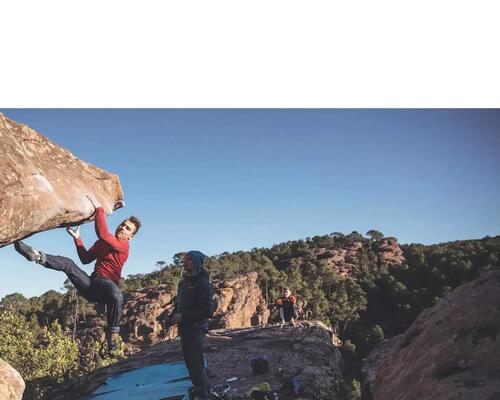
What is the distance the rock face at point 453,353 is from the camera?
126 inches

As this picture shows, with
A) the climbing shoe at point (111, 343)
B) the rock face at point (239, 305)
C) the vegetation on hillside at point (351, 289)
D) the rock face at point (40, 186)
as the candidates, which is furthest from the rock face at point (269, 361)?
the rock face at point (239, 305)

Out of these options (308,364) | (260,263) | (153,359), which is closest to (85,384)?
(153,359)

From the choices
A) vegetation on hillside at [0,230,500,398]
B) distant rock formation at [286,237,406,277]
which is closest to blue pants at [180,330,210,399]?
vegetation on hillside at [0,230,500,398]

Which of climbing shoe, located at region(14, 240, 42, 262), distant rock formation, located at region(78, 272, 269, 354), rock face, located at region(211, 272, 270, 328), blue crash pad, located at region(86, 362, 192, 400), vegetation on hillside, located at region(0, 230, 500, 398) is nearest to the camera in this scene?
climbing shoe, located at region(14, 240, 42, 262)

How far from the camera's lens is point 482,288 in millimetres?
4277

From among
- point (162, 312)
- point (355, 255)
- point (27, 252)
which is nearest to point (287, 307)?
point (27, 252)

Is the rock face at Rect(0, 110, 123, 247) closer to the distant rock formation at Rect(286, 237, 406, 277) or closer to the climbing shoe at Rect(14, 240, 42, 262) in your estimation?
the climbing shoe at Rect(14, 240, 42, 262)

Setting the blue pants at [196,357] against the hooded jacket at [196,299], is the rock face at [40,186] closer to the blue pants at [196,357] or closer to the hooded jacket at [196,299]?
the hooded jacket at [196,299]

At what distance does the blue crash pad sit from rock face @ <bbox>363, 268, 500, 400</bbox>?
4.61 metres

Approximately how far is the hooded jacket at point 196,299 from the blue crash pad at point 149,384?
8.10ft

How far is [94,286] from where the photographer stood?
6469 millimetres

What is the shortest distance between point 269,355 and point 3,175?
304 inches

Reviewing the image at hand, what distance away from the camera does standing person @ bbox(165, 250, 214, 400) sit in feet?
18.5

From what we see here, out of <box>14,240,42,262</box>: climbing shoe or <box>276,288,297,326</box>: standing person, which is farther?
<box>276,288,297,326</box>: standing person
